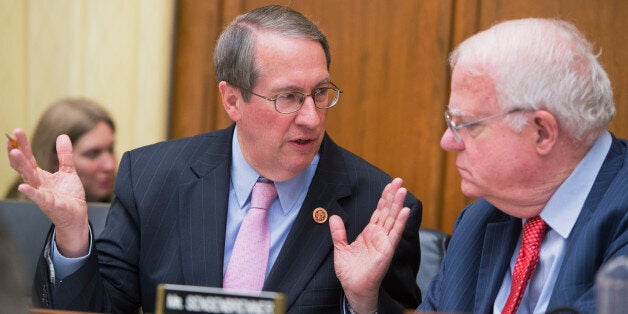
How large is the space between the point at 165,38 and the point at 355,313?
184 centimetres

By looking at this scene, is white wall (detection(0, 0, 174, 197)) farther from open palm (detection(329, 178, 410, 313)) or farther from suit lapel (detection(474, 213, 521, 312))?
suit lapel (detection(474, 213, 521, 312))

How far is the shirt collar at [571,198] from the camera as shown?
1.97 m

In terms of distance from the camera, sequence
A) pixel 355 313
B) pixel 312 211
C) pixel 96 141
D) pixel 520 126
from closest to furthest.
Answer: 1. pixel 520 126
2. pixel 355 313
3. pixel 312 211
4. pixel 96 141

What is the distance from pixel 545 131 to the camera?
196 centimetres

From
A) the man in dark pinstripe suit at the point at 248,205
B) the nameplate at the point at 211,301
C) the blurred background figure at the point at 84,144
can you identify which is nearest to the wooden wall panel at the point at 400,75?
the blurred background figure at the point at 84,144

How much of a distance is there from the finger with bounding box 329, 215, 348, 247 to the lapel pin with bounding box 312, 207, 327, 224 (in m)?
0.13

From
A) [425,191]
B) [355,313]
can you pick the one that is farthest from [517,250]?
[425,191]

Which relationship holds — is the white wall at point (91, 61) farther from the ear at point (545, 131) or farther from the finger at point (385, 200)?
the ear at point (545, 131)

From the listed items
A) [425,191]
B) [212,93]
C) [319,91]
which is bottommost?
[425,191]

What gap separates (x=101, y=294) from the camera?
2324mm

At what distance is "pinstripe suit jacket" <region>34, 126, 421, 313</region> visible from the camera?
2.34m

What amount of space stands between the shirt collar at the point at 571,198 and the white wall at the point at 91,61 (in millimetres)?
2134

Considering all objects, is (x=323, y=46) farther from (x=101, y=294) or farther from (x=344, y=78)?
(x=344, y=78)

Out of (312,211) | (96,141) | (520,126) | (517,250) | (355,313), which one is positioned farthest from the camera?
(96,141)
